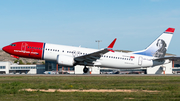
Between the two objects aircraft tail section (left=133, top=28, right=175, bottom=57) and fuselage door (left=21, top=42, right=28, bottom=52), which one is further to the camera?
aircraft tail section (left=133, top=28, right=175, bottom=57)

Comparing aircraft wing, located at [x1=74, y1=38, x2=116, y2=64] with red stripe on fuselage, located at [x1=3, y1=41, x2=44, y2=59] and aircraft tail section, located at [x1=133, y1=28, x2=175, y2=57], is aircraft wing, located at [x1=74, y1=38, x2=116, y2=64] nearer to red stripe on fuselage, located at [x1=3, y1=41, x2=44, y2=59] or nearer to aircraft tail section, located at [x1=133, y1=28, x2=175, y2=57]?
red stripe on fuselage, located at [x1=3, y1=41, x2=44, y2=59]

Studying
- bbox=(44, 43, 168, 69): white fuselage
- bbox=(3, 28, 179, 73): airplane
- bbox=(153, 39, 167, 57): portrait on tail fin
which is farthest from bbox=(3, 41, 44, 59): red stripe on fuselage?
bbox=(153, 39, 167, 57): portrait on tail fin

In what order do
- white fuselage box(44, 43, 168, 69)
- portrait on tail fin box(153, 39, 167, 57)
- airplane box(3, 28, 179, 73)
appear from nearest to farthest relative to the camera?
airplane box(3, 28, 179, 73) → white fuselage box(44, 43, 168, 69) → portrait on tail fin box(153, 39, 167, 57)

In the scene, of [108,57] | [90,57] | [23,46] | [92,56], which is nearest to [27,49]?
[23,46]

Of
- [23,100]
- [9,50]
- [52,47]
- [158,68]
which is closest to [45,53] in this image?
[52,47]

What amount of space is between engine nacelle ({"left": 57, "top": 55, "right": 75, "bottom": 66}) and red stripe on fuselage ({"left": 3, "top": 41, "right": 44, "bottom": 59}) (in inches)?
122

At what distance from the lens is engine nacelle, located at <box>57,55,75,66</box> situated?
116 feet

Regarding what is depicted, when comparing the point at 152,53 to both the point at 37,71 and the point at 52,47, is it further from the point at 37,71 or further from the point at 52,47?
the point at 37,71

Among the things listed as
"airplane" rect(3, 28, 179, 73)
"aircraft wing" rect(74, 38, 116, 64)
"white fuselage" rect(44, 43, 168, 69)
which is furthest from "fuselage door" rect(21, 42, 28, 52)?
"aircraft wing" rect(74, 38, 116, 64)

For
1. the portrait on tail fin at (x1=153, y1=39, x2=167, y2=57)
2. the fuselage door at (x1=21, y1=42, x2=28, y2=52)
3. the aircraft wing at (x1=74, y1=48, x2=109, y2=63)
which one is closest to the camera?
the aircraft wing at (x1=74, y1=48, x2=109, y2=63)

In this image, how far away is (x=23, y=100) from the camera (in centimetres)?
1272

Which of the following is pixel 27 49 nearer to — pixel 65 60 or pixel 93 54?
pixel 65 60

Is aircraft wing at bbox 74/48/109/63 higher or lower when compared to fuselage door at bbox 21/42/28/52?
lower

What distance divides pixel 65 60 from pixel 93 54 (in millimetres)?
4273
